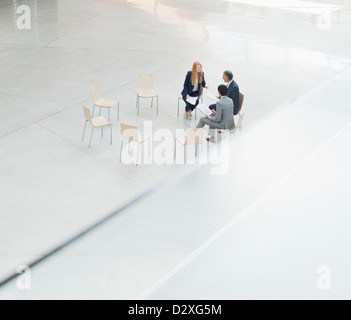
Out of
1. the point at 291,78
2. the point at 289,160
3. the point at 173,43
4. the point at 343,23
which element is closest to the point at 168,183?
the point at 289,160

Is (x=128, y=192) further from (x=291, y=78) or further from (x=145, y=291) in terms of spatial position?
(x=291, y=78)

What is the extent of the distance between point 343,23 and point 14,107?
486 inches

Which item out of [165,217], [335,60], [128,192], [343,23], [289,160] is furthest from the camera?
[343,23]

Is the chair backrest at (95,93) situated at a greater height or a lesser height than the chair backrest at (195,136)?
greater

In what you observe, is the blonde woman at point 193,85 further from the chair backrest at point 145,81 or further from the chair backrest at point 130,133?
the chair backrest at point 130,133

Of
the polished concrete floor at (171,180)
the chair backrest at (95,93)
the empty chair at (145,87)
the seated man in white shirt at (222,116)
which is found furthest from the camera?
the empty chair at (145,87)

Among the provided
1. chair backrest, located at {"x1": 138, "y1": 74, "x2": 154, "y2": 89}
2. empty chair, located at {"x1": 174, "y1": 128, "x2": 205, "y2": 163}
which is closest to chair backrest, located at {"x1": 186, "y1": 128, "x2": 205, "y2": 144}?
empty chair, located at {"x1": 174, "y1": 128, "x2": 205, "y2": 163}

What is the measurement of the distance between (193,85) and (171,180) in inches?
104

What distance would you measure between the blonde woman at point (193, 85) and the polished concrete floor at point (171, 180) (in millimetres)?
469

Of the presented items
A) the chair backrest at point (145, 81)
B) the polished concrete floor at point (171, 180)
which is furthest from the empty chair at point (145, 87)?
the polished concrete floor at point (171, 180)

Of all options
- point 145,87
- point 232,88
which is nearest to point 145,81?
point 145,87

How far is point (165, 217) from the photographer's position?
710 cm

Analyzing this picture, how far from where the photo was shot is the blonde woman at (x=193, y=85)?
32.1 ft

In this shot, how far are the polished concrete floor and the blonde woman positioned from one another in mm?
469
